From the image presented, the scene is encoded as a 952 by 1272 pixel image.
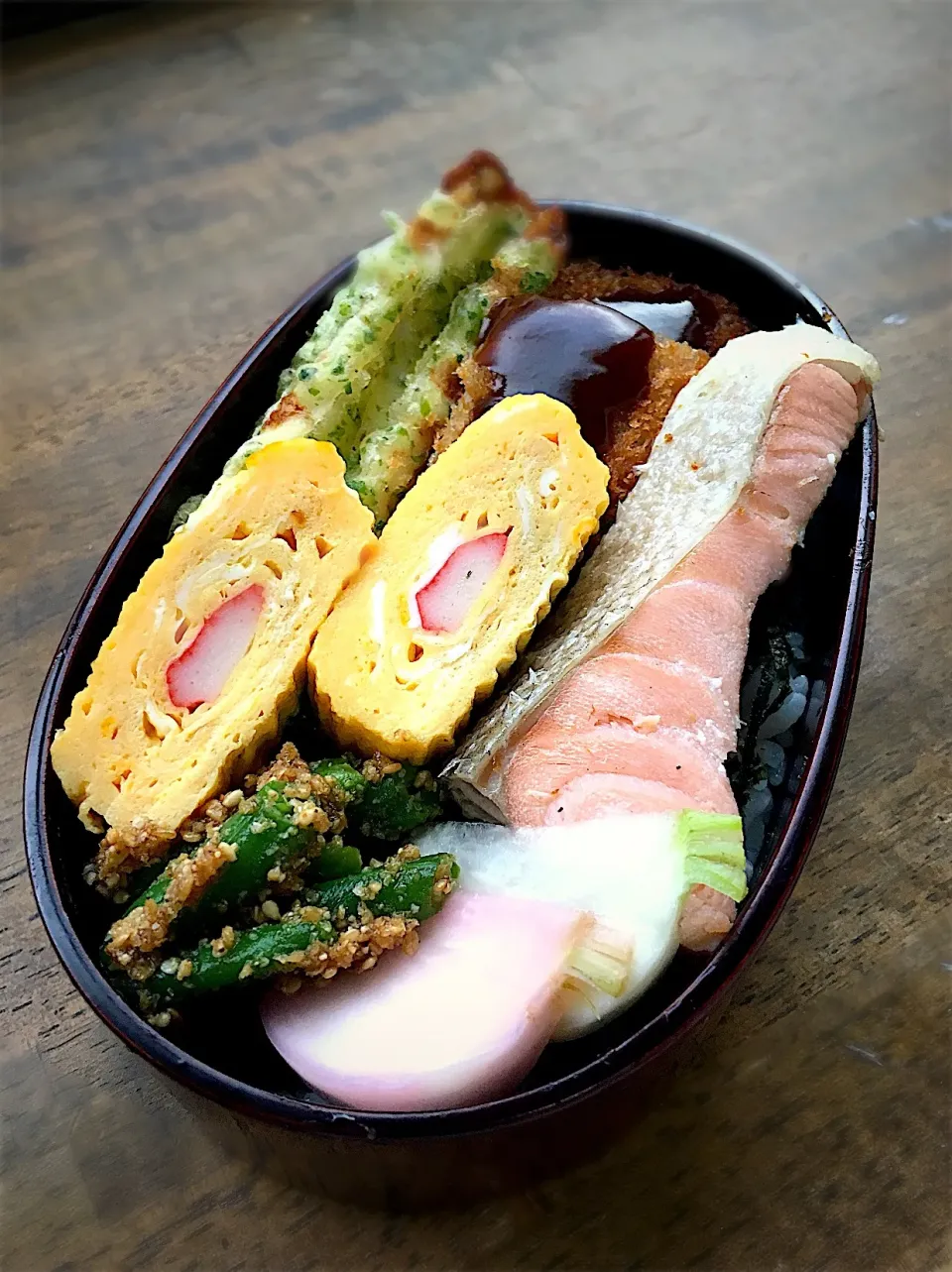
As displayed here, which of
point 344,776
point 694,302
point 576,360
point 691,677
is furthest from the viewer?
point 694,302

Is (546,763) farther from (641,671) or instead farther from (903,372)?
(903,372)

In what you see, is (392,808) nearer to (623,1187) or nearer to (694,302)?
(623,1187)

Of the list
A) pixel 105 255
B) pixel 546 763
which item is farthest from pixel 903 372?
pixel 105 255

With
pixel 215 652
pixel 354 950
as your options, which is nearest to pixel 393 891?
pixel 354 950

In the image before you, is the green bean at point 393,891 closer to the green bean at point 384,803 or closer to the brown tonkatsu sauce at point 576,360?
the green bean at point 384,803

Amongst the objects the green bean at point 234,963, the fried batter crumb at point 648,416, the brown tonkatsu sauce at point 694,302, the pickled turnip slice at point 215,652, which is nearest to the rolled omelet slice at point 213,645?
the pickled turnip slice at point 215,652

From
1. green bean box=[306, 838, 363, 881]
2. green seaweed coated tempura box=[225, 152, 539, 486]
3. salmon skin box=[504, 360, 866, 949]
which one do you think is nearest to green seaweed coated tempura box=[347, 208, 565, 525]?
green seaweed coated tempura box=[225, 152, 539, 486]
